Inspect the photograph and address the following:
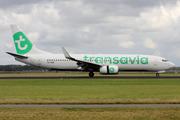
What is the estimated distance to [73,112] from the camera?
10273mm

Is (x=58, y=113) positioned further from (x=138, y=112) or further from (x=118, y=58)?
(x=118, y=58)

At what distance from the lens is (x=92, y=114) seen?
9844 mm

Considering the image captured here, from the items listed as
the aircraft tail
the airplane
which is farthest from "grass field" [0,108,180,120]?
the aircraft tail

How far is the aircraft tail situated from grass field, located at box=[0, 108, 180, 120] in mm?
30597

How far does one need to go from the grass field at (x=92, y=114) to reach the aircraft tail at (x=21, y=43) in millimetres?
30597

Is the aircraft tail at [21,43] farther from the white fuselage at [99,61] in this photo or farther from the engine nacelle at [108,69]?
the engine nacelle at [108,69]

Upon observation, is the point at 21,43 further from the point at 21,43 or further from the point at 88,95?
the point at 88,95

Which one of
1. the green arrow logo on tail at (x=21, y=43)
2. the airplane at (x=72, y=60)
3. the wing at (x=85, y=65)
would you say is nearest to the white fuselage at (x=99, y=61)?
the airplane at (x=72, y=60)

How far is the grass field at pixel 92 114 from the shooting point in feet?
30.5

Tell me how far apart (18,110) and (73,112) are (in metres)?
2.50

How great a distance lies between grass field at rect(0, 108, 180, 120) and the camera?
30.5ft

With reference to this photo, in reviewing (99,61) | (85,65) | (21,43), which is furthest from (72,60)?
(21,43)

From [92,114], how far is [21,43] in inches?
1295

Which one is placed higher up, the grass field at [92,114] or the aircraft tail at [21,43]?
the aircraft tail at [21,43]
